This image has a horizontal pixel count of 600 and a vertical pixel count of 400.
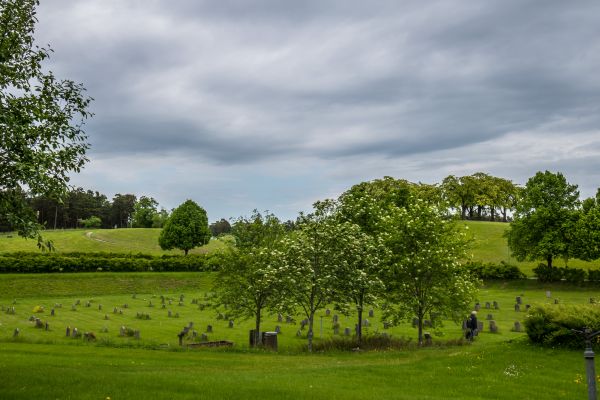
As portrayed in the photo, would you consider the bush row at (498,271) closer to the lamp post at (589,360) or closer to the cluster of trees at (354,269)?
the cluster of trees at (354,269)

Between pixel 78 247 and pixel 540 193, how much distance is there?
95.6 metres

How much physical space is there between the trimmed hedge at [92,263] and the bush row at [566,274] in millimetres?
43666

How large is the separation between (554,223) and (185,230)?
6691cm

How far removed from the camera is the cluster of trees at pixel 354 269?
31.2m

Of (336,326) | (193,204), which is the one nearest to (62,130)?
(336,326)

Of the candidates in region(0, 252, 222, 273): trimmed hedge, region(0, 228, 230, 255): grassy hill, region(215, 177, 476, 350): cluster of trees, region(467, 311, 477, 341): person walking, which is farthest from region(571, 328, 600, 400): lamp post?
region(0, 228, 230, 255): grassy hill

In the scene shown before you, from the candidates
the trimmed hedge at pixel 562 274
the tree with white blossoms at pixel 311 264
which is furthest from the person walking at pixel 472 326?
the trimmed hedge at pixel 562 274

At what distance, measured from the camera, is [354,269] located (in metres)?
31.5

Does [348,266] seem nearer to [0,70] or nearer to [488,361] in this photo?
[488,361]

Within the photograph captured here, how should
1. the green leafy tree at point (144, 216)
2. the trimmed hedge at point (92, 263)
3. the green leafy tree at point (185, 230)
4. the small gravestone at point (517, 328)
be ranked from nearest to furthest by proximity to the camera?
1. the small gravestone at point (517, 328)
2. the trimmed hedge at point (92, 263)
3. the green leafy tree at point (185, 230)
4. the green leafy tree at point (144, 216)

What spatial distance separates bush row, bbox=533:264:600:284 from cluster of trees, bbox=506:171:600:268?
5.88ft

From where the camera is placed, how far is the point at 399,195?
2739 inches

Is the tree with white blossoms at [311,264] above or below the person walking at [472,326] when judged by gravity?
above

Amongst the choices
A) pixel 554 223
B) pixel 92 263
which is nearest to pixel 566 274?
pixel 554 223
